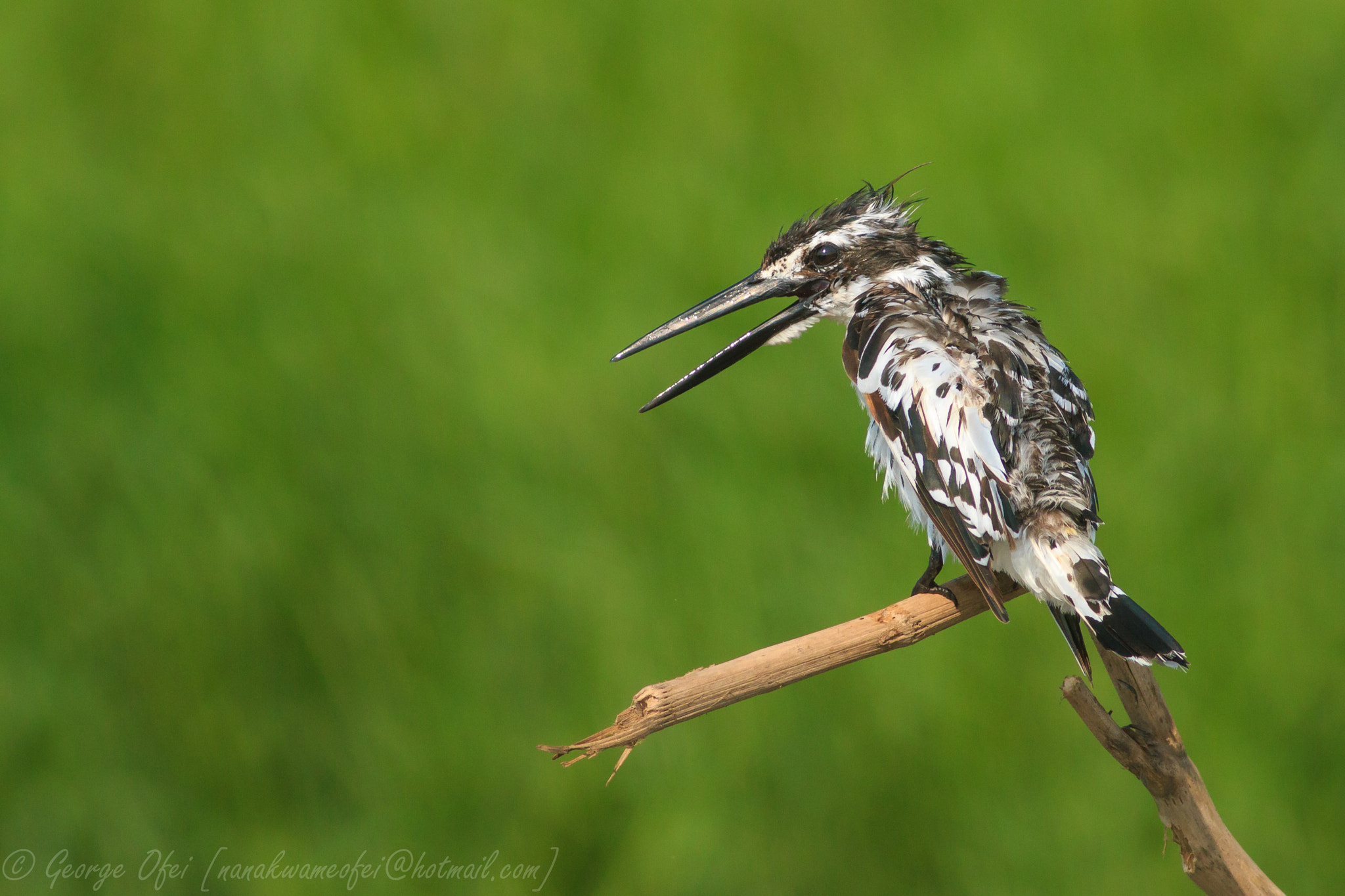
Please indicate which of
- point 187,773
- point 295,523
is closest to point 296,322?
point 295,523

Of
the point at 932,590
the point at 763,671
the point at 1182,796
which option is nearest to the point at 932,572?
the point at 932,590

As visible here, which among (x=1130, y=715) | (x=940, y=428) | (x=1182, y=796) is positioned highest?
(x=940, y=428)

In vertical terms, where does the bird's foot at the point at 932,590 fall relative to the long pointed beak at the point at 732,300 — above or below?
below

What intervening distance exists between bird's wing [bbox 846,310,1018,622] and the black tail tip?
15cm

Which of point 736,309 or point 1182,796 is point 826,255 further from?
point 1182,796

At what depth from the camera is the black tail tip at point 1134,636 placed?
1563 millimetres

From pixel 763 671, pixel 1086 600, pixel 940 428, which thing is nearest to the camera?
pixel 763 671

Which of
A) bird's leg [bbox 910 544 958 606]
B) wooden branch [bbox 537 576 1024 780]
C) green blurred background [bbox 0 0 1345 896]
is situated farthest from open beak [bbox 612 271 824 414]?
green blurred background [bbox 0 0 1345 896]

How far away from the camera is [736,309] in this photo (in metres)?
2.27

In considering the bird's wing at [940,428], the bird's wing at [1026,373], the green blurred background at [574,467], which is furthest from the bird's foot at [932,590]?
the green blurred background at [574,467]

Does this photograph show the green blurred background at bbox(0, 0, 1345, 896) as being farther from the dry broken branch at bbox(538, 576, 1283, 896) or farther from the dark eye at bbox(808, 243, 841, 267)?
the dry broken branch at bbox(538, 576, 1283, 896)

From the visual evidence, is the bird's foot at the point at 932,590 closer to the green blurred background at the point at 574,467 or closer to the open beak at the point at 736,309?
the open beak at the point at 736,309

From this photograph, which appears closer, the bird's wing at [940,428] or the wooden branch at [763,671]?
the wooden branch at [763,671]

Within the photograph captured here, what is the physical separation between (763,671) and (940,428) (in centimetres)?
62
